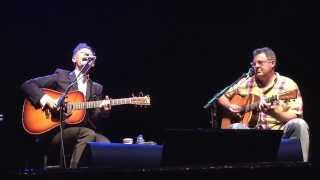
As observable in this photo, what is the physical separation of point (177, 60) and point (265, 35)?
122cm

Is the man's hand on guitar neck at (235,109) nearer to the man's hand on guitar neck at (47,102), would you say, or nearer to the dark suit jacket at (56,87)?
the dark suit jacket at (56,87)

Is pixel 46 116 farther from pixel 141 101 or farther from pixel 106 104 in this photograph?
pixel 141 101

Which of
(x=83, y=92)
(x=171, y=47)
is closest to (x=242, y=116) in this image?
(x=171, y=47)

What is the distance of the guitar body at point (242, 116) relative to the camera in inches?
212

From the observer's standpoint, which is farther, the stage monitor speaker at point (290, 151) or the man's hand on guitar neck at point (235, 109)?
the man's hand on guitar neck at point (235, 109)

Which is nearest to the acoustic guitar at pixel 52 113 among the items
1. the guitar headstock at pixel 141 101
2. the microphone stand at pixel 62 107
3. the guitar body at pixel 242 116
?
the microphone stand at pixel 62 107

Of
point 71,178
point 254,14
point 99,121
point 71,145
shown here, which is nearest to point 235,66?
point 254,14

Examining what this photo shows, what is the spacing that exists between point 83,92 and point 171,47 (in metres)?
1.60

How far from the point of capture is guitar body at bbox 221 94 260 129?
17.6 feet

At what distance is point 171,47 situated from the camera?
260 inches

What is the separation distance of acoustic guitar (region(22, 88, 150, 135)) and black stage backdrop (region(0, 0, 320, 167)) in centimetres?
87

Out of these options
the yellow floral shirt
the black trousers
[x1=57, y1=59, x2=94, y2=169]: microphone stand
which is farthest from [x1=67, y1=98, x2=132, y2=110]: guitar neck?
the yellow floral shirt

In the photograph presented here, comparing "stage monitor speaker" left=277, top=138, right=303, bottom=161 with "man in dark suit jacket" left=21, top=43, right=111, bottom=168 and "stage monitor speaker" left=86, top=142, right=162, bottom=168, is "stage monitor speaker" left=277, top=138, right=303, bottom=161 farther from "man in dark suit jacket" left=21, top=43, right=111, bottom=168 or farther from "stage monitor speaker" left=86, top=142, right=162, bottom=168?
"man in dark suit jacket" left=21, top=43, right=111, bottom=168

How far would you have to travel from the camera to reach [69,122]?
531 cm
